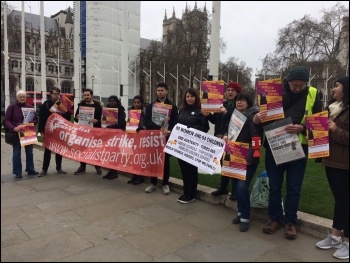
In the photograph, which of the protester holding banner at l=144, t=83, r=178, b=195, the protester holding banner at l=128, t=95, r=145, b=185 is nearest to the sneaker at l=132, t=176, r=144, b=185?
the protester holding banner at l=128, t=95, r=145, b=185

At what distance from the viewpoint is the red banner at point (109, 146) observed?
6422 millimetres

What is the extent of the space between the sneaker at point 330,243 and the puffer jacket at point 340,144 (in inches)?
33.2

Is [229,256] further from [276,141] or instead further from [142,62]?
[142,62]

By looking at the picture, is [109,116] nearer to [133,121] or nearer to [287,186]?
[133,121]

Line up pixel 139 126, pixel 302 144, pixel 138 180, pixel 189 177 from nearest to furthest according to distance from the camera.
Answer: pixel 302 144, pixel 189 177, pixel 139 126, pixel 138 180

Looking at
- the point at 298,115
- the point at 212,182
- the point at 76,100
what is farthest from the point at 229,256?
the point at 76,100

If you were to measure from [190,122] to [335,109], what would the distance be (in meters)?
2.33

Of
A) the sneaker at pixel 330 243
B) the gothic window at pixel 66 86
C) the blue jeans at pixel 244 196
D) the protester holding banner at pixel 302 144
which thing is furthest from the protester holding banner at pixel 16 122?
the gothic window at pixel 66 86

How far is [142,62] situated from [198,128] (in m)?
58.0

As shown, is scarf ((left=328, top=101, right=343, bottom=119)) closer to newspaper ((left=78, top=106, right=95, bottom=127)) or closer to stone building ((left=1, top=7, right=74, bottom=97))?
newspaper ((left=78, top=106, right=95, bottom=127))

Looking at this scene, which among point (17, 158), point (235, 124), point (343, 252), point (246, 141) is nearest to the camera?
point (343, 252)

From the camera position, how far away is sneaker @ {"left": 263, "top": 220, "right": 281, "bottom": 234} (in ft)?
14.1

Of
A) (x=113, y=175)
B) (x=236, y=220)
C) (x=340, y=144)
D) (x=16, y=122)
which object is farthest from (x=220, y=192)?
(x=16, y=122)

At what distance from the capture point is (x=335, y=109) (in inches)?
151
